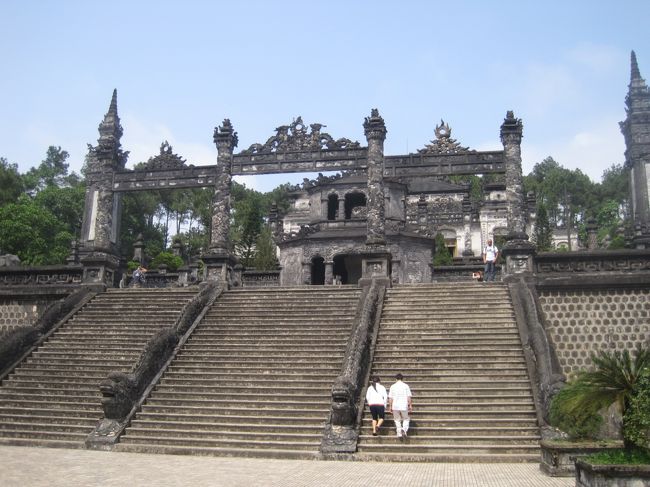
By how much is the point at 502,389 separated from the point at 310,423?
3869 mm

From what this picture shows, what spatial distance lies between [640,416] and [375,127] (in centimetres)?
1434

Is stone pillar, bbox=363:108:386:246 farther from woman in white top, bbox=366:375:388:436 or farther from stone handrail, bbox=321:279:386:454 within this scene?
woman in white top, bbox=366:375:388:436

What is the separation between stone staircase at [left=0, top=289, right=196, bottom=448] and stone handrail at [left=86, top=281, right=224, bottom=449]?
51 cm

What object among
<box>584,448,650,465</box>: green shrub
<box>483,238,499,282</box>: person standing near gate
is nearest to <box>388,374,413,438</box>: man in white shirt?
<box>584,448,650,465</box>: green shrub

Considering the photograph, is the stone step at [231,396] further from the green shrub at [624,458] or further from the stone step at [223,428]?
the green shrub at [624,458]

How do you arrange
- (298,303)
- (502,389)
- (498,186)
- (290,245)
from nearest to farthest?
(502,389) < (298,303) < (290,245) < (498,186)

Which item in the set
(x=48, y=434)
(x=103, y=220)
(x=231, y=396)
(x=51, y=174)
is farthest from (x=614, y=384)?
(x=51, y=174)

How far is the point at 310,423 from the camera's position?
11.3 meters

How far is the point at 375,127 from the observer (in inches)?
787

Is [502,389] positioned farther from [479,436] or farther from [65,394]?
[65,394]

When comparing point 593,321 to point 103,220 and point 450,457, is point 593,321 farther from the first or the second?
point 103,220

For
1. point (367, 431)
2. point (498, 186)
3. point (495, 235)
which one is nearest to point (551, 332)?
point (367, 431)

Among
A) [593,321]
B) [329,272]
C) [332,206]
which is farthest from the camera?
[332,206]

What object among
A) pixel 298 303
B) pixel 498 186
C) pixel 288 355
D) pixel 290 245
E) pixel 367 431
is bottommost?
pixel 367 431
